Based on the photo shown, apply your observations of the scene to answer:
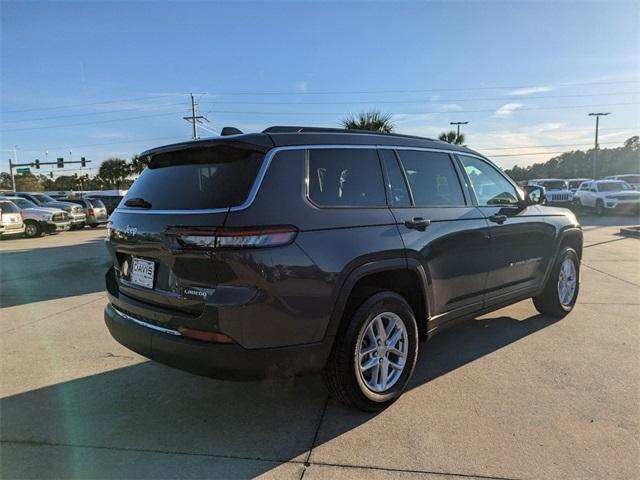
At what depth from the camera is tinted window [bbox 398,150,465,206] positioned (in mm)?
3703

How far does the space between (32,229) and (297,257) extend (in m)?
20.3

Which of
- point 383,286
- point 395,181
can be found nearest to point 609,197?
point 395,181

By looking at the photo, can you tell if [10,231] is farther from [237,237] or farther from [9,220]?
[237,237]

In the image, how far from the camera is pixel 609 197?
23.6 m

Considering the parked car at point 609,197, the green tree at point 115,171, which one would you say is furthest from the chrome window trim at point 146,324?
the green tree at point 115,171

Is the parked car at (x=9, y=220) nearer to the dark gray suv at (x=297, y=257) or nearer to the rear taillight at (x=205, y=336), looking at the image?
the dark gray suv at (x=297, y=257)

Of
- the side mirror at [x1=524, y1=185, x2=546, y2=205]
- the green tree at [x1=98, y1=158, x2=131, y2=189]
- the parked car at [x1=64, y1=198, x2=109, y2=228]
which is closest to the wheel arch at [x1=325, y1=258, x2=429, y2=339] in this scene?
the side mirror at [x1=524, y1=185, x2=546, y2=205]

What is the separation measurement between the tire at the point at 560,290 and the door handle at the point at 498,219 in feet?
4.26

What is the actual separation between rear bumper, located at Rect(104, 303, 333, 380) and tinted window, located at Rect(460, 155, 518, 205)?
235 centimetres

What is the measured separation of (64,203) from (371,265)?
23.1m

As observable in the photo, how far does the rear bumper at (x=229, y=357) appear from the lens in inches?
104

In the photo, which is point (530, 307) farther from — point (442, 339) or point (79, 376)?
point (79, 376)

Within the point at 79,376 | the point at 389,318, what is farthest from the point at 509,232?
the point at 79,376

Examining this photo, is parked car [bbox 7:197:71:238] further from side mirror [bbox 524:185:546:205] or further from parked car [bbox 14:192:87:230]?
side mirror [bbox 524:185:546:205]
